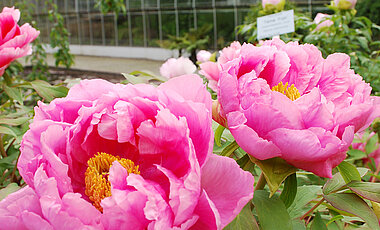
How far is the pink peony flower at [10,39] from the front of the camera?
1.80ft

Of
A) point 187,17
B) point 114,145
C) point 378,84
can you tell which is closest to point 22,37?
point 114,145

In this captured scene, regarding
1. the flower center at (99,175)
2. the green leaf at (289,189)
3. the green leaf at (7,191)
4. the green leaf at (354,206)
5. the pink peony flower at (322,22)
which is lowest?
the green leaf at (354,206)

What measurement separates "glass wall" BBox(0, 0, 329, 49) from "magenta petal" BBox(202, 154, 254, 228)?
19.3 ft

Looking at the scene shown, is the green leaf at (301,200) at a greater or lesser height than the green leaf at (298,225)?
greater

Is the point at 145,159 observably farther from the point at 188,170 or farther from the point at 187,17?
the point at 187,17

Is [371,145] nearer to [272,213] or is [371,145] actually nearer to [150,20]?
[272,213]

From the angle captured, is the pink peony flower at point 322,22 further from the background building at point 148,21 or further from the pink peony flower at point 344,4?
the background building at point 148,21

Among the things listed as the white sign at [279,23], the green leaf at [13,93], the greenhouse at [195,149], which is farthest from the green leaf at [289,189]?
the white sign at [279,23]

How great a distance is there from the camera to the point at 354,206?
32 cm

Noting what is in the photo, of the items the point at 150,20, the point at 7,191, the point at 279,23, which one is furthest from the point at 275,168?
the point at 150,20

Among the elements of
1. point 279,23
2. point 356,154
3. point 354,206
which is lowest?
point 356,154

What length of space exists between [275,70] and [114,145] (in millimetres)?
130

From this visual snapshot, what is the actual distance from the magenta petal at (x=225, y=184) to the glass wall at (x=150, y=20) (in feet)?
19.3

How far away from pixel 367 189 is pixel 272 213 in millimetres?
68
